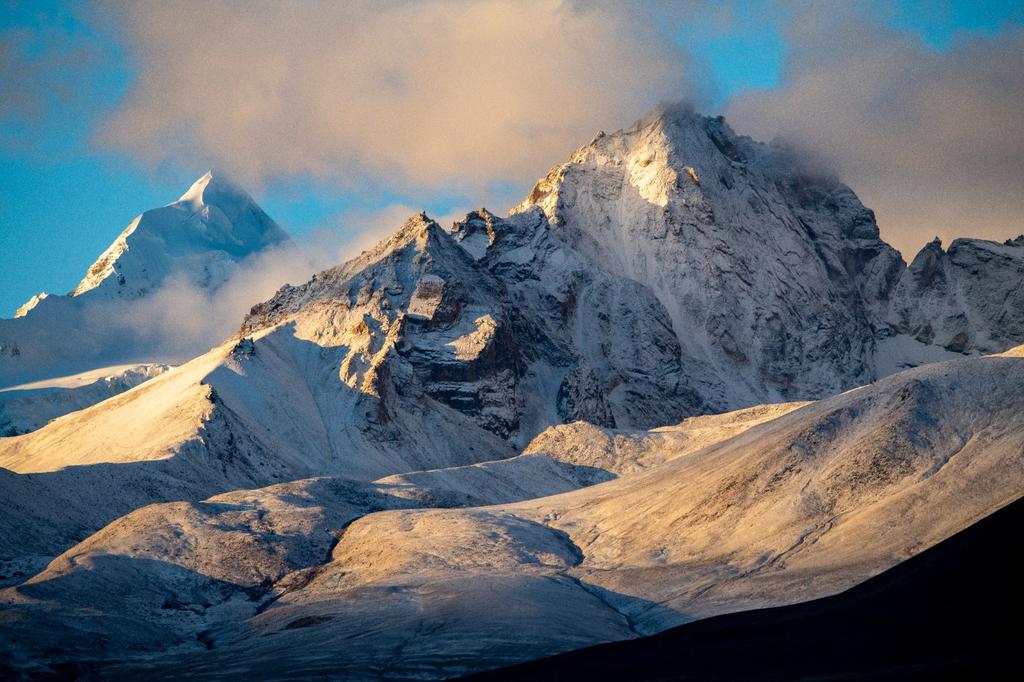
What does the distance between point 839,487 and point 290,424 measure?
9539 cm

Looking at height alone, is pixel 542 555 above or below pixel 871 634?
above

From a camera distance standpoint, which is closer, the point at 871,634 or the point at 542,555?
the point at 871,634

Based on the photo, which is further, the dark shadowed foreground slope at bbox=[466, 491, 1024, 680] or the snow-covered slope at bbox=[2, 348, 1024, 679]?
the snow-covered slope at bbox=[2, 348, 1024, 679]

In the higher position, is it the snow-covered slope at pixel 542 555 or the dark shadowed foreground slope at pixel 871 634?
the snow-covered slope at pixel 542 555

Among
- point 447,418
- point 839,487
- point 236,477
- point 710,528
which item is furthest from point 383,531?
point 447,418

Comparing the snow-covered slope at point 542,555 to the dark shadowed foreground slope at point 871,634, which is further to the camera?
the snow-covered slope at point 542,555

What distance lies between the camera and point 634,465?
145 m

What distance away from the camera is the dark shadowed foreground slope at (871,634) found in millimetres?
49531

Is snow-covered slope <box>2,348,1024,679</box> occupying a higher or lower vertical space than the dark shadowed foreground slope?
higher

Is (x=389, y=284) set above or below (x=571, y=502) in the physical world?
above

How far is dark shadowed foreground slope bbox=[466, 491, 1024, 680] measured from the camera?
163ft

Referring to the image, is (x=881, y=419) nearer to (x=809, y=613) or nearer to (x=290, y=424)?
(x=809, y=613)

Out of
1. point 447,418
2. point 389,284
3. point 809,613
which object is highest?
point 389,284

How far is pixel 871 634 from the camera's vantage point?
177 feet
